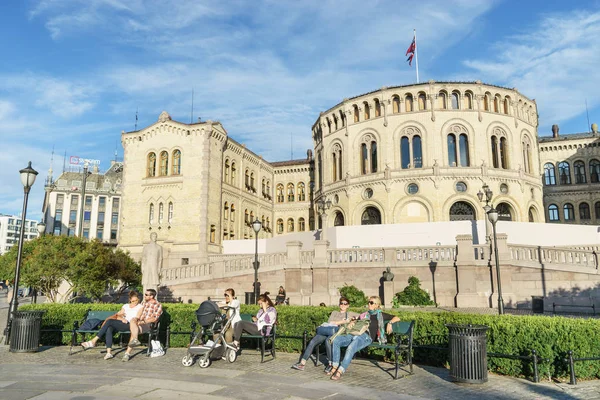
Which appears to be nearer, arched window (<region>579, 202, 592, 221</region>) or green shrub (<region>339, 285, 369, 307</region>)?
green shrub (<region>339, 285, 369, 307</region>)

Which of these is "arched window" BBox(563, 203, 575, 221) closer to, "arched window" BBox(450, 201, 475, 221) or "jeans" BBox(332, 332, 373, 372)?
"arched window" BBox(450, 201, 475, 221)

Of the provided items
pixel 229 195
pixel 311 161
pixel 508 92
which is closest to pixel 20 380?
pixel 229 195

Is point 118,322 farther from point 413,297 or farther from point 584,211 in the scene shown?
point 584,211

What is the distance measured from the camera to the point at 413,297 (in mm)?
21266

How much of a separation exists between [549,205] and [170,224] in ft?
147

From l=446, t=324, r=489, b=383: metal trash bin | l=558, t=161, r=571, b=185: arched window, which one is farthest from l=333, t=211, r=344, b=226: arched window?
l=446, t=324, r=489, b=383: metal trash bin

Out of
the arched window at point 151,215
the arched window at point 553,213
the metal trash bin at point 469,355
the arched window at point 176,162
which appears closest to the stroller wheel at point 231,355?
the metal trash bin at point 469,355

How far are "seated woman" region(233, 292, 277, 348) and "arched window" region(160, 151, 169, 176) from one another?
3417 cm

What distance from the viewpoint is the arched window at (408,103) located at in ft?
134

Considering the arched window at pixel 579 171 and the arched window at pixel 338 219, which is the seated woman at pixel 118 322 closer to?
the arched window at pixel 338 219

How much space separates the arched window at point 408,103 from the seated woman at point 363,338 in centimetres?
3444

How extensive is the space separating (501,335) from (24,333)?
10.9m

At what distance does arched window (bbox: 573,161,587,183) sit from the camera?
5203 cm

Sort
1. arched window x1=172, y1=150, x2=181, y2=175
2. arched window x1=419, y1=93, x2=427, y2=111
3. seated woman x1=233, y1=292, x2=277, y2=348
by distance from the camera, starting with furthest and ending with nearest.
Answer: arched window x1=172, y1=150, x2=181, y2=175 → arched window x1=419, y1=93, x2=427, y2=111 → seated woman x1=233, y1=292, x2=277, y2=348
